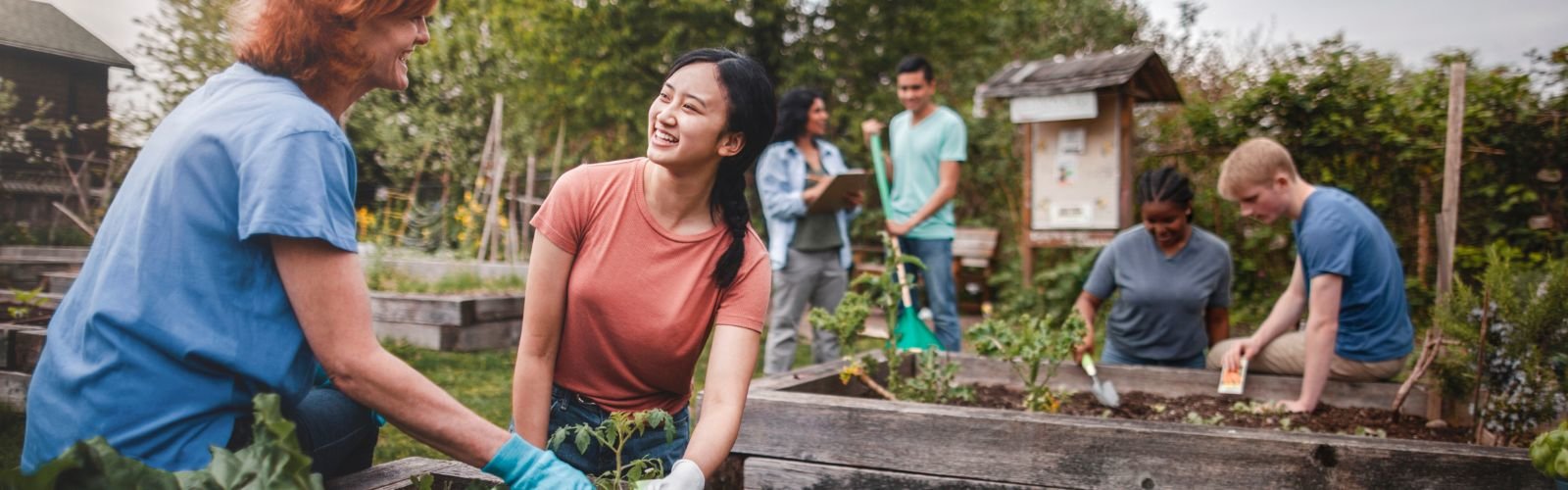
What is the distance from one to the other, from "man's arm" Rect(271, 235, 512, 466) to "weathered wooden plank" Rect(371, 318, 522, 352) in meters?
4.23

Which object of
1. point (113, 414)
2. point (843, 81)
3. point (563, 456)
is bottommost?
point (563, 456)

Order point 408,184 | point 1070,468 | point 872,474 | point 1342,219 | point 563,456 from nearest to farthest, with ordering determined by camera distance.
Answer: point 563,456 < point 1070,468 < point 872,474 < point 1342,219 < point 408,184

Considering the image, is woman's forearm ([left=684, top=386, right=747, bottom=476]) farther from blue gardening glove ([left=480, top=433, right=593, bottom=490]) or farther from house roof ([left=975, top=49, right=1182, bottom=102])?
house roof ([left=975, top=49, right=1182, bottom=102])

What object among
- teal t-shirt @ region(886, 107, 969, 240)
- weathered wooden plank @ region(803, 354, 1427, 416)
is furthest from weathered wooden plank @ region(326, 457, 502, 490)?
teal t-shirt @ region(886, 107, 969, 240)

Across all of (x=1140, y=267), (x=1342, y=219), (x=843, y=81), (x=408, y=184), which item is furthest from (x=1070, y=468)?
(x=843, y=81)

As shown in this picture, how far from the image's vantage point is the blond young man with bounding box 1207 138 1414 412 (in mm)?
2951

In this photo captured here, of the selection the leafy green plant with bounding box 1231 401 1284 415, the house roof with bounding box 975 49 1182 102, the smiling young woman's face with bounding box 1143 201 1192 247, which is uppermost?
the house roof with bounding box 975 49 1182 102

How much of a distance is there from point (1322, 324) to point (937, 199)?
183 cm

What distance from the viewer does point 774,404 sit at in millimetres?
2658

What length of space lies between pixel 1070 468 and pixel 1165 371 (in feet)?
4.38

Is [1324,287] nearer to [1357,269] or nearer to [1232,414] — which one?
[1357,269]

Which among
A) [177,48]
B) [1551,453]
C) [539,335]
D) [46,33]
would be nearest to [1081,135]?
[1551,453]

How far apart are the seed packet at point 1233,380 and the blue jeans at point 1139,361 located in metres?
0.37

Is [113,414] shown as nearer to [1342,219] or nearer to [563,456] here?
[563,456]
